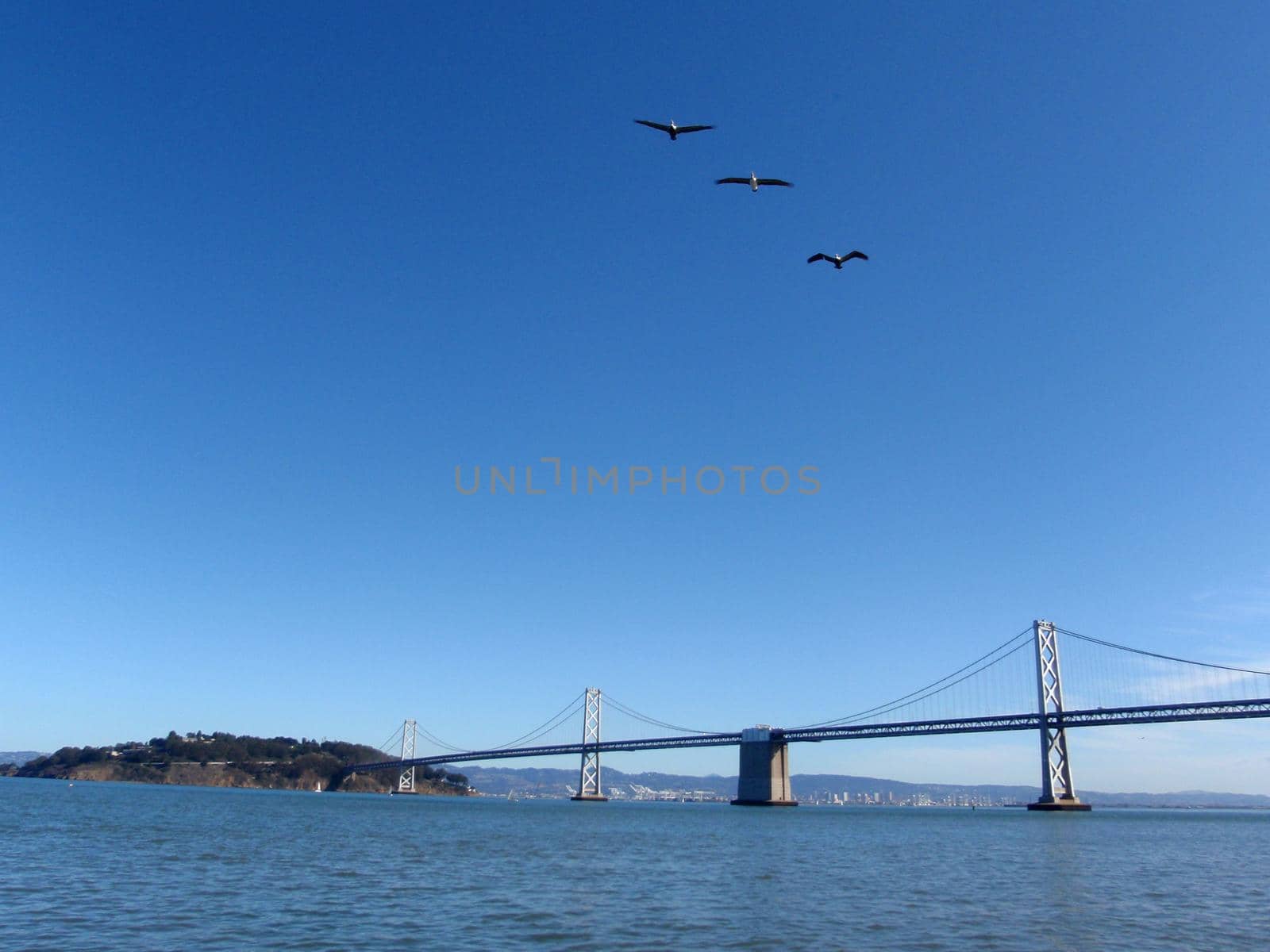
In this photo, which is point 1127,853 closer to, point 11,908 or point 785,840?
point 785,840

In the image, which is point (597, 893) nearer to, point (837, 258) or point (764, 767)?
point (837, 258)

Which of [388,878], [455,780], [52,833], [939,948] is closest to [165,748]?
[455,780]

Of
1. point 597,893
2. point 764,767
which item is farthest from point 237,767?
point 597,893

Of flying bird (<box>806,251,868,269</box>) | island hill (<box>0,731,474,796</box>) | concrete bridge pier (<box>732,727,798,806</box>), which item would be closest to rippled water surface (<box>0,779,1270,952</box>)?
flying bird (<box>806,251,868,269</box>)

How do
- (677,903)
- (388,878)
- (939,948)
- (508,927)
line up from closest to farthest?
(939,948)
(508,927)
(677,903)
(388,878)

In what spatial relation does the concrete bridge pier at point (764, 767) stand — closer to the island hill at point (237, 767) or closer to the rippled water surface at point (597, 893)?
the rippled water surface at point (597, 893)
